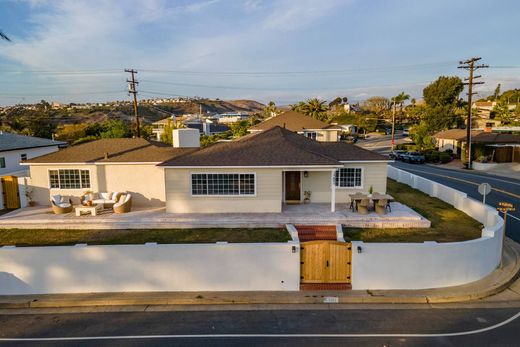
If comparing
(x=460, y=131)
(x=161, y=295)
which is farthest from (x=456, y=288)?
(x=460, y=131)

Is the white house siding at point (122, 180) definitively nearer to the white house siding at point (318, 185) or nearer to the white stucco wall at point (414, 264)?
the white house siding at point (318, 185)

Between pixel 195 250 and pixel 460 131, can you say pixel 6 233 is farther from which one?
pixel 460 131

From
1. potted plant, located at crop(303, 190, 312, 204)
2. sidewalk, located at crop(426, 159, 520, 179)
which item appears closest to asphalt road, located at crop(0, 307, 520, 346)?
potted plant, located at crop(303, 190, 312, 204)

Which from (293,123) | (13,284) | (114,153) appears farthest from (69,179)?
(293,123)

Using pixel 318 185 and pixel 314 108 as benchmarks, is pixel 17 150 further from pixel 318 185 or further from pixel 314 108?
pixel 314 108

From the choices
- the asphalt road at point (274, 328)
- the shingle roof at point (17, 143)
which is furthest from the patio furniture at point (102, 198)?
the shingle roof at point (17, 143)

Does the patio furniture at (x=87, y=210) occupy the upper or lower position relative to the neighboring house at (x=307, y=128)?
lower

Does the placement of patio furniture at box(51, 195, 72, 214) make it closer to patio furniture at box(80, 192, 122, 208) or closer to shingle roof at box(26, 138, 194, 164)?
patio furniture at box(80, 192, 122, 208)
